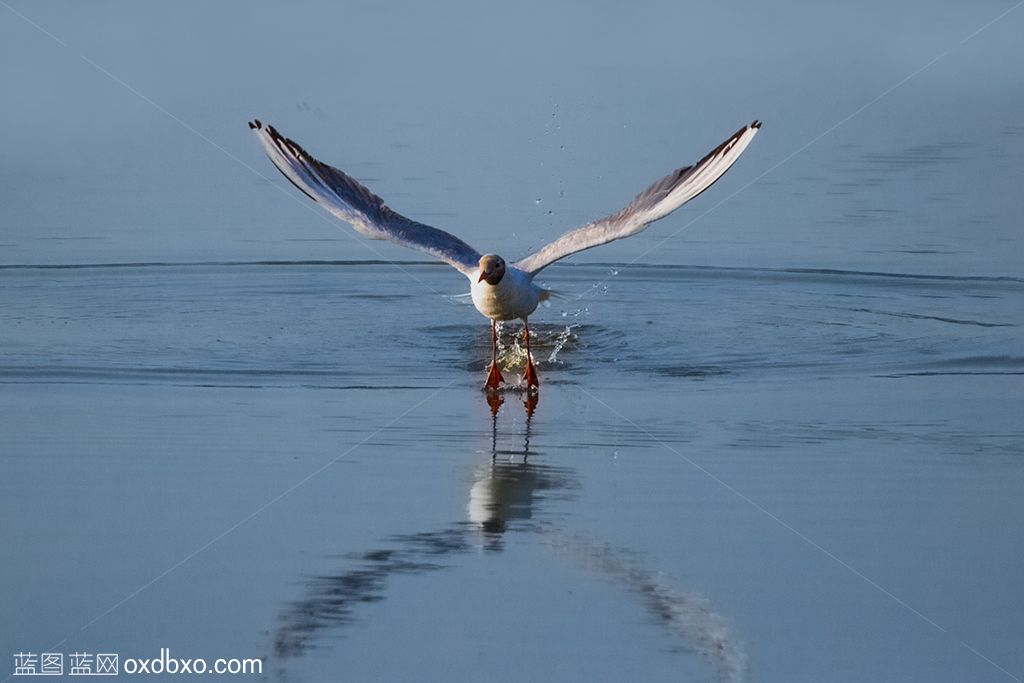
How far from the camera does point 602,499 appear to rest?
7176 mm

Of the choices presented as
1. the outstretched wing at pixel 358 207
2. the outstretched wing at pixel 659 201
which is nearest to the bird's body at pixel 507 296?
the outstretched wing at pixel 659 201

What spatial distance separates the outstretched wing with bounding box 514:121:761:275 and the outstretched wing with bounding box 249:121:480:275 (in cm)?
45

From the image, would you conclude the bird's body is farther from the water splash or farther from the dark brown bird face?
the water splash

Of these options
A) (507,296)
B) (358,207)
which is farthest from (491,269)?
(358,207)

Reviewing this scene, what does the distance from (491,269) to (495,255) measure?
1.67 ft

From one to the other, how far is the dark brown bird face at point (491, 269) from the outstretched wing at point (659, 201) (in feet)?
1.35

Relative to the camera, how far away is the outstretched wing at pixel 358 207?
10.2 m

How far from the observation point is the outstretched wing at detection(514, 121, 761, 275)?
954 cm

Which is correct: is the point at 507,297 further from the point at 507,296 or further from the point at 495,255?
the point at 495,255

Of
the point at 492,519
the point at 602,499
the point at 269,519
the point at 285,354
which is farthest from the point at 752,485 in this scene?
the point at 285,354

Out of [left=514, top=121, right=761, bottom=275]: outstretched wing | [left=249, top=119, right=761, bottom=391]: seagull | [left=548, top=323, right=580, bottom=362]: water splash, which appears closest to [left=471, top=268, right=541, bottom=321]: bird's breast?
[left=249, top=119, right=761, bottom=391]: seagull

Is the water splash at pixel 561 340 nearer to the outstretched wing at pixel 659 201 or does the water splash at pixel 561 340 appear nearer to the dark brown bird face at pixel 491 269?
the outstretched wing at pixel 659 201

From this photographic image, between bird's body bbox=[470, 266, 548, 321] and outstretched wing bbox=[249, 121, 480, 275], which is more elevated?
outstretched wing bbox=[249, 121, 480, 275]

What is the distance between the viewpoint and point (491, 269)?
31.5ft
